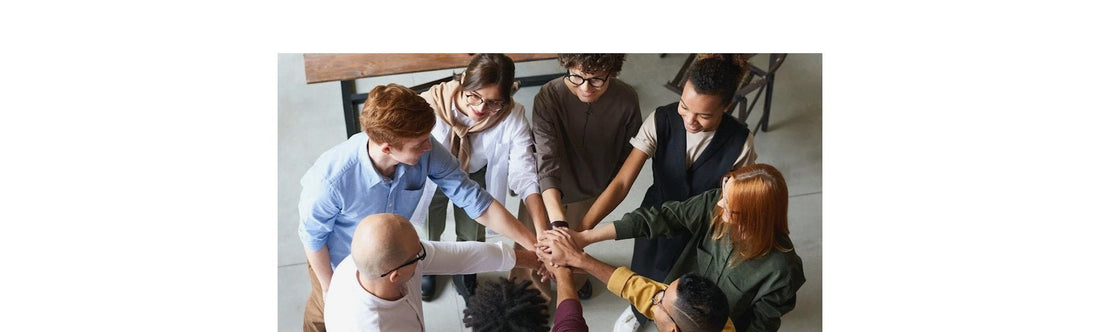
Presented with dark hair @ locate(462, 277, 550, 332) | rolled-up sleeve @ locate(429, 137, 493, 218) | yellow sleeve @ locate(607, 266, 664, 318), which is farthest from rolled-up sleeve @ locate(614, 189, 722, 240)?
rolled-up sleeve @ locate(429, 137, 493, 218)

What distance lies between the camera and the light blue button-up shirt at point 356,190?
2.82m

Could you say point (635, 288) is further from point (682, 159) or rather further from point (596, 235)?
point (682, 159)

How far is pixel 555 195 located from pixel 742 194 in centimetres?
62

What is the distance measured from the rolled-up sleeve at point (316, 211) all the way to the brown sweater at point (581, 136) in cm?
69

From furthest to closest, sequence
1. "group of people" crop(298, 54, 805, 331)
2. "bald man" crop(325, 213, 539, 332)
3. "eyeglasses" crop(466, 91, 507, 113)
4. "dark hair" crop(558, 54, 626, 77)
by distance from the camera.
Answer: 1. "dark hair" crop(558, 54, 626, 77)
2. "eyeglasses" crop(466, 91, 507, 113)
3. "group of people" crop(298, 54, 805, 331)
4. "bald man" crop(325, 213, 539, 332)

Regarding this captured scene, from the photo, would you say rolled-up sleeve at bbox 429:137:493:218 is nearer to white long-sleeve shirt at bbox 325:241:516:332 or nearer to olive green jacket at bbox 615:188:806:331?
white long-sleeve shirt at bbox 325:241:516:332

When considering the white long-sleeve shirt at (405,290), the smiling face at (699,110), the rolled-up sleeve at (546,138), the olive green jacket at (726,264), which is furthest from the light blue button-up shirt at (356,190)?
the smiling face at (699,110)

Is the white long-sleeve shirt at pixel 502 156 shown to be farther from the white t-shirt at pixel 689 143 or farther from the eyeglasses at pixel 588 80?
the white t-shirt at pixel 689 143

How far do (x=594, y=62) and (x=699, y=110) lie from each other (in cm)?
39

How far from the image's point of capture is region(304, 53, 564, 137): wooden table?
2.98m

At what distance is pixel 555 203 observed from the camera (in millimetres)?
3039

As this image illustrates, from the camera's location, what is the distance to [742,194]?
9.41 feet

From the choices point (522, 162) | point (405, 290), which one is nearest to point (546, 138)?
point (522, 162)

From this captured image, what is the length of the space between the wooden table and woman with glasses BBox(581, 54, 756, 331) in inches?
15.7
